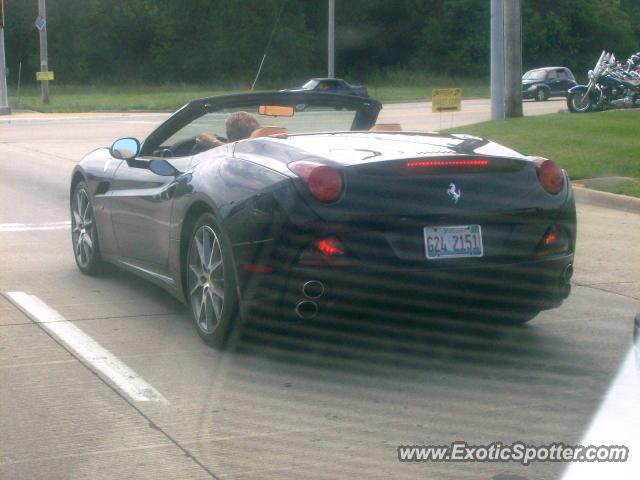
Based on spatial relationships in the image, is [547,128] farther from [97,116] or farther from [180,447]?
[97,116]

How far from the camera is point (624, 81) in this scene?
1140 inches

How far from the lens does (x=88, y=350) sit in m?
6.58

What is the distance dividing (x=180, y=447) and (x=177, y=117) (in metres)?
3.11

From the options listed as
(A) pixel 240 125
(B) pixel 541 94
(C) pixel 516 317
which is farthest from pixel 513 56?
(B) pixel 541 94

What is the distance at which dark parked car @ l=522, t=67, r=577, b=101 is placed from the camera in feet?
163

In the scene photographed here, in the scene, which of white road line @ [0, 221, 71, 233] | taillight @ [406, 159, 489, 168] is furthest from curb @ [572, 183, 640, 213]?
taillight @ [406, 159, 489, 168]

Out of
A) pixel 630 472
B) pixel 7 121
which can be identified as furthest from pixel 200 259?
pixel 7 121

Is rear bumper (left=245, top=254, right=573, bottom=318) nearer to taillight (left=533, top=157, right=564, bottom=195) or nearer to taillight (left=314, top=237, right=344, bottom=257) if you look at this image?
taillight (left=314, top=237, right=344, bottom=257)

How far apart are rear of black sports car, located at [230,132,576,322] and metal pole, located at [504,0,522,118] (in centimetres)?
1542

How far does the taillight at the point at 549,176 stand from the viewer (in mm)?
6324

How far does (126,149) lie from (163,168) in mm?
706

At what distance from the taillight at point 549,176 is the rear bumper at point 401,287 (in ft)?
1.35

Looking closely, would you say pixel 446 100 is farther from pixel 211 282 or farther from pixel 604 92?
pixel 211 282

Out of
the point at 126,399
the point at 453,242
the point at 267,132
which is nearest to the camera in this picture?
the point at 126,399
